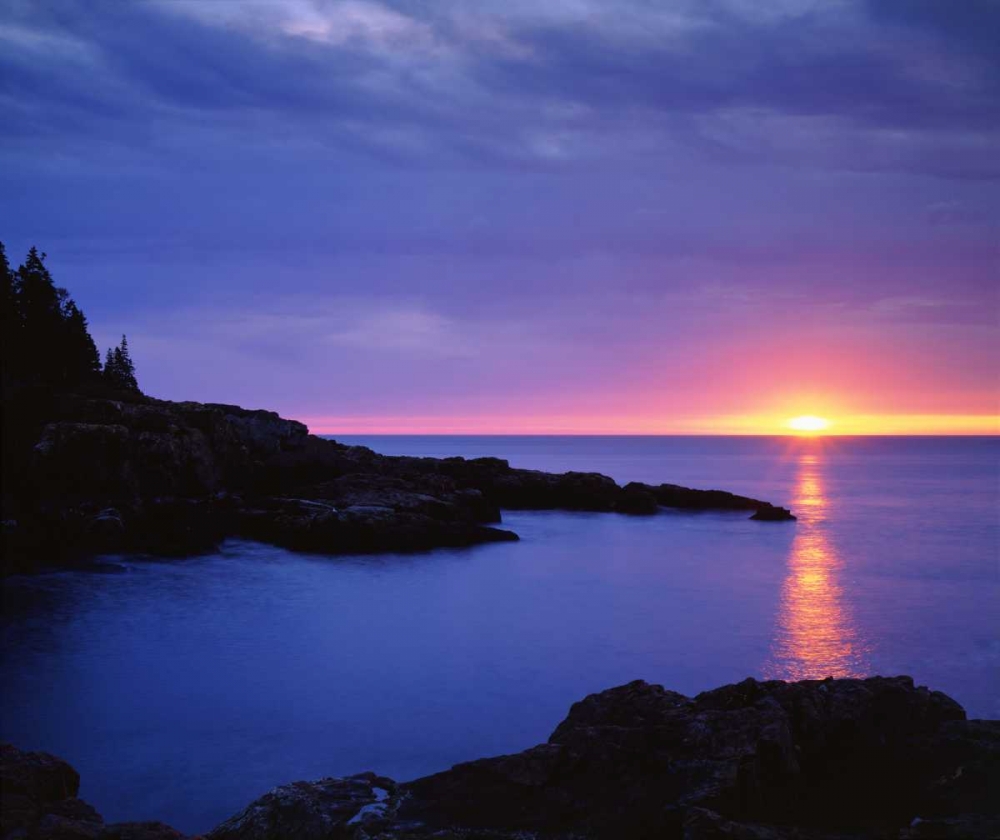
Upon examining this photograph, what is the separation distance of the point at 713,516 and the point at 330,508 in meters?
27.2

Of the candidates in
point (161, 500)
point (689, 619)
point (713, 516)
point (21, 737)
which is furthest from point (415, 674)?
point (713, 516)

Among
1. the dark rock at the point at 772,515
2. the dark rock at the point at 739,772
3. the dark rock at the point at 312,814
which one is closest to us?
the dark rock at the point at 739,772

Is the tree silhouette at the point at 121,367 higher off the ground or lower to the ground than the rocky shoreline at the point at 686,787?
higher

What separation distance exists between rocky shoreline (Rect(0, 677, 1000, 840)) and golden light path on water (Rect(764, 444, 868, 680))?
35.2ft

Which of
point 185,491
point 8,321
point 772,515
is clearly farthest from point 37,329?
point 772,515

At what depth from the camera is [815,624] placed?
2505 centimetres

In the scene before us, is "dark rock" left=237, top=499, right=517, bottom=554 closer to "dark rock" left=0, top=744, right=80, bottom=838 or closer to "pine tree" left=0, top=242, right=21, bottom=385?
"pine tree" left=0, top=242, right=21, bottom=385

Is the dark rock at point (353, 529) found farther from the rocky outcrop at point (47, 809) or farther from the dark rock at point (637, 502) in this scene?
the rocky outcrop at point (47, 809)

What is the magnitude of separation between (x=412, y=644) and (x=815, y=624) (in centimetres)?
1264

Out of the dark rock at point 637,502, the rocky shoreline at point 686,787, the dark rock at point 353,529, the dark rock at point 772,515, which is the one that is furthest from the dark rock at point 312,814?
the dark rock at point 772,515

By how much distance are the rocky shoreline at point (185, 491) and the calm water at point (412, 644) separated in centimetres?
195

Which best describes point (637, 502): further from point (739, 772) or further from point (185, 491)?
point (739, 772)

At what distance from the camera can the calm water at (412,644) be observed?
14102 millimetres

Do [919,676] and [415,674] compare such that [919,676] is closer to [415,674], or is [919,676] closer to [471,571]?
[415,674]
